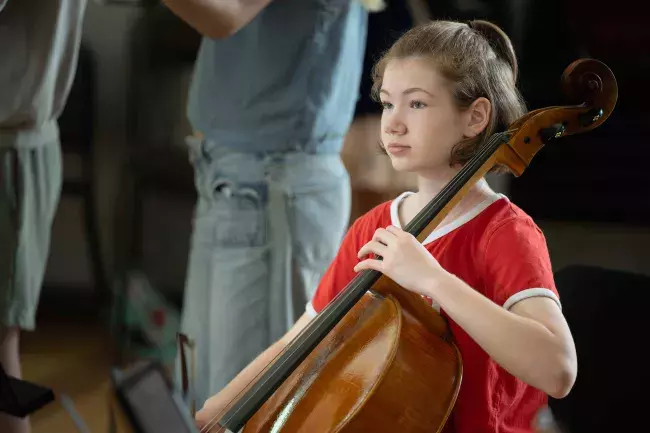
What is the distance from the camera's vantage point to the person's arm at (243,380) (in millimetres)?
834

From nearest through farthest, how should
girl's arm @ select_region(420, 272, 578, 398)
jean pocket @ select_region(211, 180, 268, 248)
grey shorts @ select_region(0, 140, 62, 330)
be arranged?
1. girl's arm @ select_region(420, 272, 578, 398)
2. grey shorts @ select_region(0, 140, 62, 330)
3. jean pocket @ select_region(211, 180, 268, 248)

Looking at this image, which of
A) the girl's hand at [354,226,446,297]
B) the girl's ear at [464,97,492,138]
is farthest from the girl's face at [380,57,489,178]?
the girl's hand at [354,226,446,297]

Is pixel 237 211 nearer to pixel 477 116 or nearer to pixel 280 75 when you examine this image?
pixel 280 75

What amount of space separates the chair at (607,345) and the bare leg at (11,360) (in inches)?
27.7

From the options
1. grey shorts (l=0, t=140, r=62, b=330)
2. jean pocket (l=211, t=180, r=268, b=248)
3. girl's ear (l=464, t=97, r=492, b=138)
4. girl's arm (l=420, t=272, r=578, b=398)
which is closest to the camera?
girl's arm (l=420, t=272, r=578, b=398)

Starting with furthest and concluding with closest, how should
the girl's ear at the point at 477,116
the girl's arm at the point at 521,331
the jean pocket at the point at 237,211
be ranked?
the jean pocket at the point at 237,211 → the girl's ear at the point at 477,116 → the girl's arm at the point at 521,331

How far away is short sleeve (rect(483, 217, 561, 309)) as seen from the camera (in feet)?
2.31

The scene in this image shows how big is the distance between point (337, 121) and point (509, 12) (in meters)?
0.29

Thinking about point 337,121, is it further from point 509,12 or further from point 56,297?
point 56,297

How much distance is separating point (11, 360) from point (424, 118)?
622mm

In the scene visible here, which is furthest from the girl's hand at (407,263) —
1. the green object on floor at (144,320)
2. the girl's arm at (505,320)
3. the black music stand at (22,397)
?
the black music stand at (22,397)

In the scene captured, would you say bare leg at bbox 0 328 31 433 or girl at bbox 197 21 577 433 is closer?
girl at bbox 197 21 577 433

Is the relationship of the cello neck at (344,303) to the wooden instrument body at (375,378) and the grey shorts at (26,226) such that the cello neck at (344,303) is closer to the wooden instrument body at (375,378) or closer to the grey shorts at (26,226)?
the wooden instrument body at (375,378)

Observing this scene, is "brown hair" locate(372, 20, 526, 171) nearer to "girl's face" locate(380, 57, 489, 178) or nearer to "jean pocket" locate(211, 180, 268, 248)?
"girl's face" locate(380, 57, 489, 178)
